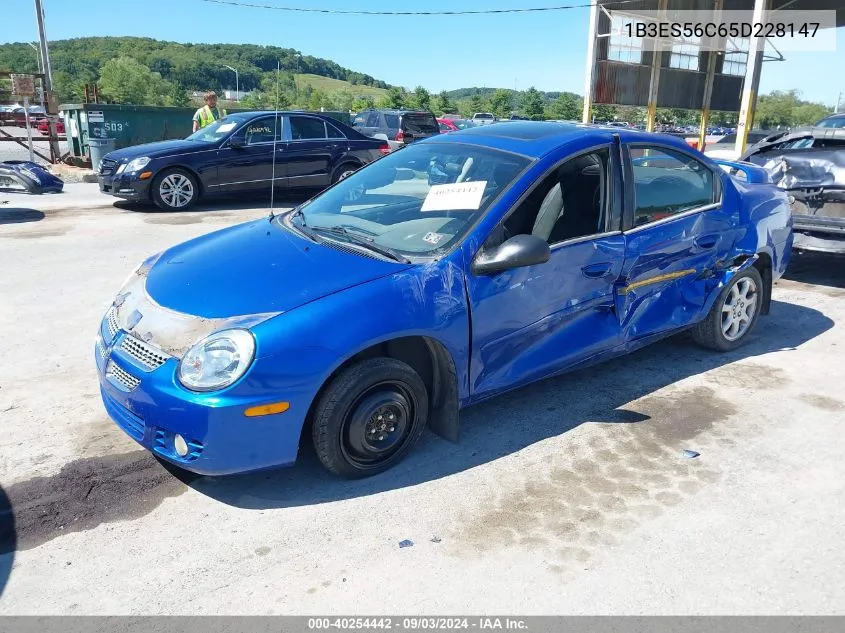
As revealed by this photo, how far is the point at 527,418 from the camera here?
3.97 metres

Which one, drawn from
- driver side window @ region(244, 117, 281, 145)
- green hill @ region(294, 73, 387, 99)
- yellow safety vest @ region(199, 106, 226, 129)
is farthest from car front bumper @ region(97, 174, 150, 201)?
green hill @ region(294, 73, 387, 99)

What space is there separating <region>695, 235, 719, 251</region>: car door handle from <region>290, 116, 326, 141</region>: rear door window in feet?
26.9

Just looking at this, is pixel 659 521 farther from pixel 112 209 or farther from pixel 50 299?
pixel 112 209

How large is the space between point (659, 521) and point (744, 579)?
438 mm

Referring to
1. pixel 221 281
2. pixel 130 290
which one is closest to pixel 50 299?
pixel 130 290

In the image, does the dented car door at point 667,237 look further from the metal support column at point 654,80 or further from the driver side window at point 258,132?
the metal support column at point 654,80

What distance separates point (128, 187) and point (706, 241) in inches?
343

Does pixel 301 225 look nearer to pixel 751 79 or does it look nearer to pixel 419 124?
pixel 419 124

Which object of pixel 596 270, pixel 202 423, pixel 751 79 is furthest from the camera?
pixel 751 79

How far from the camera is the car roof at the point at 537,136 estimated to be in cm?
390

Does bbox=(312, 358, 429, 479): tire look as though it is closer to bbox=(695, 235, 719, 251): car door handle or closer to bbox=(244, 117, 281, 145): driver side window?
bbox=(695, 235, 719, 251): car door handle
